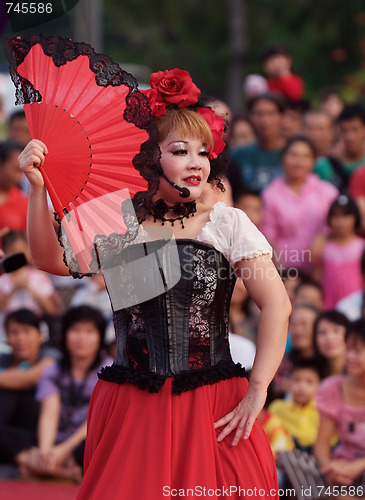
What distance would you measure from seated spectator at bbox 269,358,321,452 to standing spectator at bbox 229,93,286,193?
208 centimetres

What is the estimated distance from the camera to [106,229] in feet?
8.75

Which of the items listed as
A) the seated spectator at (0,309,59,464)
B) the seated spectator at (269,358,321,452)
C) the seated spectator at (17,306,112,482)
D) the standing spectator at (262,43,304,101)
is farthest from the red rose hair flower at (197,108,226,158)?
the standing spectator at (262,43,304,101)

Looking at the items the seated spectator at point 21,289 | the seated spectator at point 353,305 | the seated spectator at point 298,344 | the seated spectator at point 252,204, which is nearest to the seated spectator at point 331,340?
the seated spectator at point 298,344

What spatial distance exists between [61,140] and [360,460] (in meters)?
2.60

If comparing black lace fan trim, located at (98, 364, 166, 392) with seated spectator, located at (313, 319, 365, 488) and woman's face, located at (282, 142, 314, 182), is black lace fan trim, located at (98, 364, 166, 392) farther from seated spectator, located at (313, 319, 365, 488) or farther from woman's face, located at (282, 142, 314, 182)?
woman's face, located at (282, 142, 314, 182)

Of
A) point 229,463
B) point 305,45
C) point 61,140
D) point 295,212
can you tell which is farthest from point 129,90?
point 305,45

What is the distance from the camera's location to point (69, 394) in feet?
17.2

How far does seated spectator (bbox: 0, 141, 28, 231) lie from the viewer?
6.21 m

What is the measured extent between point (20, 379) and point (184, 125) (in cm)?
320

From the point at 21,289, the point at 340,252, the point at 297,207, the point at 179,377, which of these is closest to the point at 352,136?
the point at 297,207

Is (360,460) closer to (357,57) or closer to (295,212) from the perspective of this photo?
(295,212)

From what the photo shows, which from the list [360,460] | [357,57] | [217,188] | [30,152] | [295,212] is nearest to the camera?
[30,152]

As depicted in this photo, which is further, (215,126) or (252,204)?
(252,204)

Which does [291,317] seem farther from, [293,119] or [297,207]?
[293,119]
